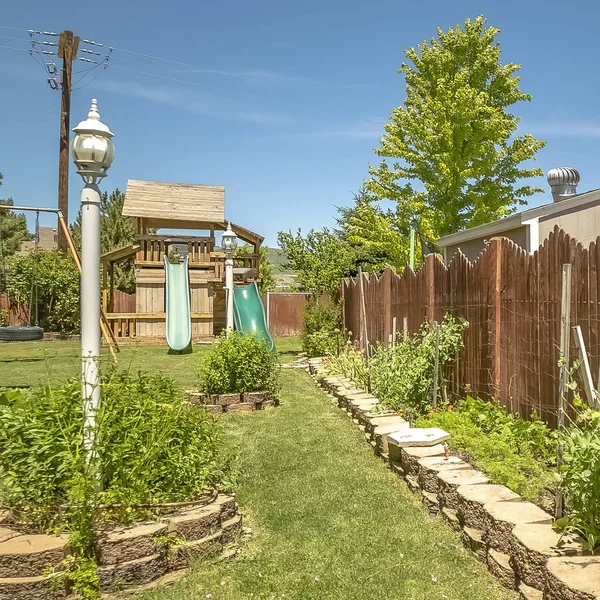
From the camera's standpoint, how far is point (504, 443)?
4.99 m

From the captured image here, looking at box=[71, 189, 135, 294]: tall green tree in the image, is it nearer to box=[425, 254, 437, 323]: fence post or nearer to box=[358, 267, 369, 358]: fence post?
box=[358, 267, 369, 358]: fence post

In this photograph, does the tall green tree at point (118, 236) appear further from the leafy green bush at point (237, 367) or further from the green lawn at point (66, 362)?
the leafy green bush at point (237, 367)

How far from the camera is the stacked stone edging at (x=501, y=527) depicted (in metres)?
2.78

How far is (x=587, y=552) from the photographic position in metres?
3.05

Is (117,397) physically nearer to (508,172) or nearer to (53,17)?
(508,172)

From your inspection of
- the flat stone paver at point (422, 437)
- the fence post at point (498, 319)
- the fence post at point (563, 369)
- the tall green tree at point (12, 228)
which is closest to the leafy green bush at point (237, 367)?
the flat stone paver at point (422, 437)

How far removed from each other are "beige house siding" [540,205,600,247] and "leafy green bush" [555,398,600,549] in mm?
5071

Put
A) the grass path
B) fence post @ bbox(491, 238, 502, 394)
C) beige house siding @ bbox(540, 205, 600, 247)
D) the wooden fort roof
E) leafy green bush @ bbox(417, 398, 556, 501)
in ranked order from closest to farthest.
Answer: the grass path → leafy green bush @ bbox(417, 398, 556, 501) → fence post @ bbox(491, 238, 502, 394) → beige house siding @ bbox(540, 205, 600, 247) → the wooden fort roof

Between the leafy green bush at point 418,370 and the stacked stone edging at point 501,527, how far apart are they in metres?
1.33

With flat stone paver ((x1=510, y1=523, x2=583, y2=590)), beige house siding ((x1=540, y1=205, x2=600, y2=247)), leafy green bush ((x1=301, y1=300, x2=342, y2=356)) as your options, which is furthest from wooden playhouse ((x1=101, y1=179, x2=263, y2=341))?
flat stone paver ((x1=510, y1=523, x2=583, y2=590))

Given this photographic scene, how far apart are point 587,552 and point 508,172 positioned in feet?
61.8

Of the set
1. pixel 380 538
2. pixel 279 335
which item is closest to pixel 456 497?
pixel 380 538

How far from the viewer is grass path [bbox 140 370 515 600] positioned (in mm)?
3389

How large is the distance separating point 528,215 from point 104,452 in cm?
821
